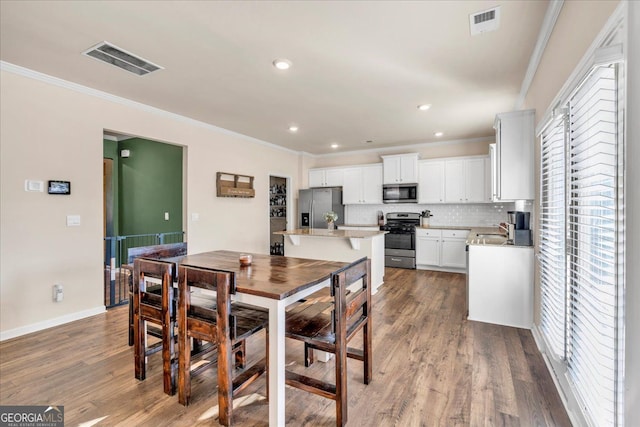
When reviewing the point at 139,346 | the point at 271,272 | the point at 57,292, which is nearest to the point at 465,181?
the point at 271,272

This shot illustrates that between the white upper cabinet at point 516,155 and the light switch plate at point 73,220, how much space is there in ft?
14.8

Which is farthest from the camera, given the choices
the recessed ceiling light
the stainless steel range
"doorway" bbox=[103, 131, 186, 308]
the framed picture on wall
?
the stainless steel range

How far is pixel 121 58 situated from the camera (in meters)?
2.77

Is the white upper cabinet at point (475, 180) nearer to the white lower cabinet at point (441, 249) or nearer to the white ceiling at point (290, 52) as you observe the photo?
the white lower cabinet at point (441, 249)

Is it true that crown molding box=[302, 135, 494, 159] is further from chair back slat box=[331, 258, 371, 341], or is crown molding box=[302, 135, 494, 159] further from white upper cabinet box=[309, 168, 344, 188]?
chair back slat box=[331, 258, 371, 341]

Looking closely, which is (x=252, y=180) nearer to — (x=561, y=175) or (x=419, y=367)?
(x=419, y=367)

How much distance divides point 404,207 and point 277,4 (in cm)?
532

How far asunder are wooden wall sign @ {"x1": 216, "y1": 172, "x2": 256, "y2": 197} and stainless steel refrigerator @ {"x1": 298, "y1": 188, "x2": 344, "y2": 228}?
1.54m

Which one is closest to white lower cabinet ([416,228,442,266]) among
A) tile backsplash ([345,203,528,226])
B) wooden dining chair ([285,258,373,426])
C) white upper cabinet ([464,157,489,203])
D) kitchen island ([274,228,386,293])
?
tile backsplash ([345,203,528,226])

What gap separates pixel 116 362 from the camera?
246cm

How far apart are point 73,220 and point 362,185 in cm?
515

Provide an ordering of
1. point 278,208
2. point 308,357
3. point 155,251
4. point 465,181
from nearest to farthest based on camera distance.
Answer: point 308,357 → point 155,251 → point 465,181 → point 278,208

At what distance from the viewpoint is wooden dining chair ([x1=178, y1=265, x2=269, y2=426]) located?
1.72 metres

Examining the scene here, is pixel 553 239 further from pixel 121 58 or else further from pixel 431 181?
pixel 431 181
